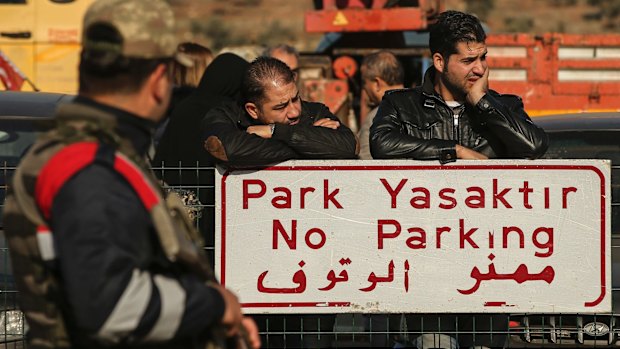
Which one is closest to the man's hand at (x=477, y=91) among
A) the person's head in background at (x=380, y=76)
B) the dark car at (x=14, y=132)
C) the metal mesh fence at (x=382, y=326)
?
the metal mesh fence at (x=382, y=326)

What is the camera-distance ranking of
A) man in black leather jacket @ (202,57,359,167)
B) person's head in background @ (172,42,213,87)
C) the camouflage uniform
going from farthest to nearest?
person's head in background @ (172,42,213,87) < man in black leather jacket @ (202,57,359,167) < the camouflage uniform

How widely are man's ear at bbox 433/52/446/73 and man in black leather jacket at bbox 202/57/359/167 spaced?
0.53 m

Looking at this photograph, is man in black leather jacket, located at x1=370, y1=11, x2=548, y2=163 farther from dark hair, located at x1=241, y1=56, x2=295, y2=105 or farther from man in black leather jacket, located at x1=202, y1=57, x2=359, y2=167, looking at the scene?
dark hair, located at x1=241, y1=56, x2=295, y2=105

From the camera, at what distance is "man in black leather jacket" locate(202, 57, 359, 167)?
554 cm

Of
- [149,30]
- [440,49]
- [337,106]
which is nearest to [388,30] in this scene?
[337,106]

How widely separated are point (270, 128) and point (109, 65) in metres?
2.59

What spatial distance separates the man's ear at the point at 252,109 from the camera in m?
5.84

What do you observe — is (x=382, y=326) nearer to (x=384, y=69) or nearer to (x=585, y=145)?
(x=585, y=145)

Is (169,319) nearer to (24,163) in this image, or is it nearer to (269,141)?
(24,163)

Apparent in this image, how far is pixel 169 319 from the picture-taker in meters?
3.00

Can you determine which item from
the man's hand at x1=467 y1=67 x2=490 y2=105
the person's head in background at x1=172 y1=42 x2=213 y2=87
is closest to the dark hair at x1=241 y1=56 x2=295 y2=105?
the man's hand at x1=467 y1=67 x2=490 y2=105

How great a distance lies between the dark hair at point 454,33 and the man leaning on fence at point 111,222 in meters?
2.81

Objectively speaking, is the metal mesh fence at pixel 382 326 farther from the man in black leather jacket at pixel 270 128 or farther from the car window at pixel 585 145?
the car window at pixel 585 145

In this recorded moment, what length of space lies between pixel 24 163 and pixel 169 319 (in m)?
0.54
